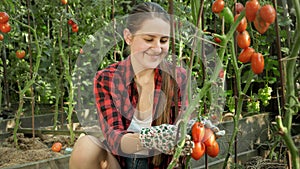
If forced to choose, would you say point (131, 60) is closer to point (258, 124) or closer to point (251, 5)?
point (251, 5)

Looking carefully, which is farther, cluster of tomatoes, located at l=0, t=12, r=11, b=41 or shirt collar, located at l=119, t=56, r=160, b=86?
cluster of tomatoes, located at l=0, t=12, r=11, b=41

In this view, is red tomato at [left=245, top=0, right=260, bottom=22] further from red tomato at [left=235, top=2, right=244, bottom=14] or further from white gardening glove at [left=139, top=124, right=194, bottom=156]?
Result: white gardening glove at [left=139, top=124, right=194, bottom=156]

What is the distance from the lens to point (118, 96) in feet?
5.63

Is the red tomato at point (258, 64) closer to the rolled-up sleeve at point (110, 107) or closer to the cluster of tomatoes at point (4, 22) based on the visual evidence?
the rolled-up sleeve at point (110, 107)

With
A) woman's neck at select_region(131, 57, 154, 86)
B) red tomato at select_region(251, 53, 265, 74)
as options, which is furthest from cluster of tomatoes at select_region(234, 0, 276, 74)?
woman's neck at select_region(131, 57, 154, 86)

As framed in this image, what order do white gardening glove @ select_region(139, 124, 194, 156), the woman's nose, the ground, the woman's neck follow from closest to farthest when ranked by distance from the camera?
white gardening glove @ select_region(139, 124, 194, 156)
the woman's nose
the woman's neck
the ground

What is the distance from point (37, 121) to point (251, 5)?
2841 mm

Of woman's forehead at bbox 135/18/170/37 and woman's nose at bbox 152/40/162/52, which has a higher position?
woman's forehead at bbox 135/18/170/37

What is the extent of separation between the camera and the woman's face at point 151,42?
1.50 metres

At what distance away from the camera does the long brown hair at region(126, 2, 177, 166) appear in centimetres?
162

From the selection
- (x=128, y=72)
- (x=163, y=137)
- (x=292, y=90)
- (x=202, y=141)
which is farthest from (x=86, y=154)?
(x=292, y=90)

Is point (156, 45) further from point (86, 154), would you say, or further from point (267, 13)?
point (267, 13)

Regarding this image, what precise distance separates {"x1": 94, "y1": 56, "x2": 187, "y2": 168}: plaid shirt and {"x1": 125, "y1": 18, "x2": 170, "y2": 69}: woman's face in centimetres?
12

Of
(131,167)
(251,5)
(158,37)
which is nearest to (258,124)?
(131,167)
